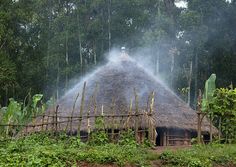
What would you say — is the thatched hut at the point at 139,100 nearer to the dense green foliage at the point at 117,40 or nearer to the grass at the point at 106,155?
the grass at the point at 106,155

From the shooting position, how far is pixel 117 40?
36.1 meters

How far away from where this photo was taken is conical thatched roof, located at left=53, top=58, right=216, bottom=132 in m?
19.6

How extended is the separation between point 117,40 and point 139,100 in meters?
16.3

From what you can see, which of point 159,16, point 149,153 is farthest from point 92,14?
point 149,153

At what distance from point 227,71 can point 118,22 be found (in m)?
8.75

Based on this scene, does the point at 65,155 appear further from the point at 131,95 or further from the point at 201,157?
the point at 131,95

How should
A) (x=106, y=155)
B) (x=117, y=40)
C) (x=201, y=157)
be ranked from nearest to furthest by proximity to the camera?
(x=106, y=155), (x=201, y=157), (x=117, y=40)

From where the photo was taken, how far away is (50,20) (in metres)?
37.0

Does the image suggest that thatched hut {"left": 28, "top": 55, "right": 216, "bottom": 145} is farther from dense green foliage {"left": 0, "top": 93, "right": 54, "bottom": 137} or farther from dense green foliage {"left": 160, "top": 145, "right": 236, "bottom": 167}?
dense green foliage {"left": 160, "top": 145, "right": 236, "bottom": 167}

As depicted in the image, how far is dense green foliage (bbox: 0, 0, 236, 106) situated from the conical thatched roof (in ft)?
34.9

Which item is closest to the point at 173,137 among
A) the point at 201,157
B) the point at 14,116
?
the point at 201,157

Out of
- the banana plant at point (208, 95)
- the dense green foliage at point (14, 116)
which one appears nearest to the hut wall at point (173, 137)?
the banana plant at point (208, 95)

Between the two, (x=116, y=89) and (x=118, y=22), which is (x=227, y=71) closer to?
(x=118, y=22)

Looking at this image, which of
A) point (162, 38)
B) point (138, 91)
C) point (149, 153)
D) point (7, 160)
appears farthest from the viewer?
point (162, 38)
